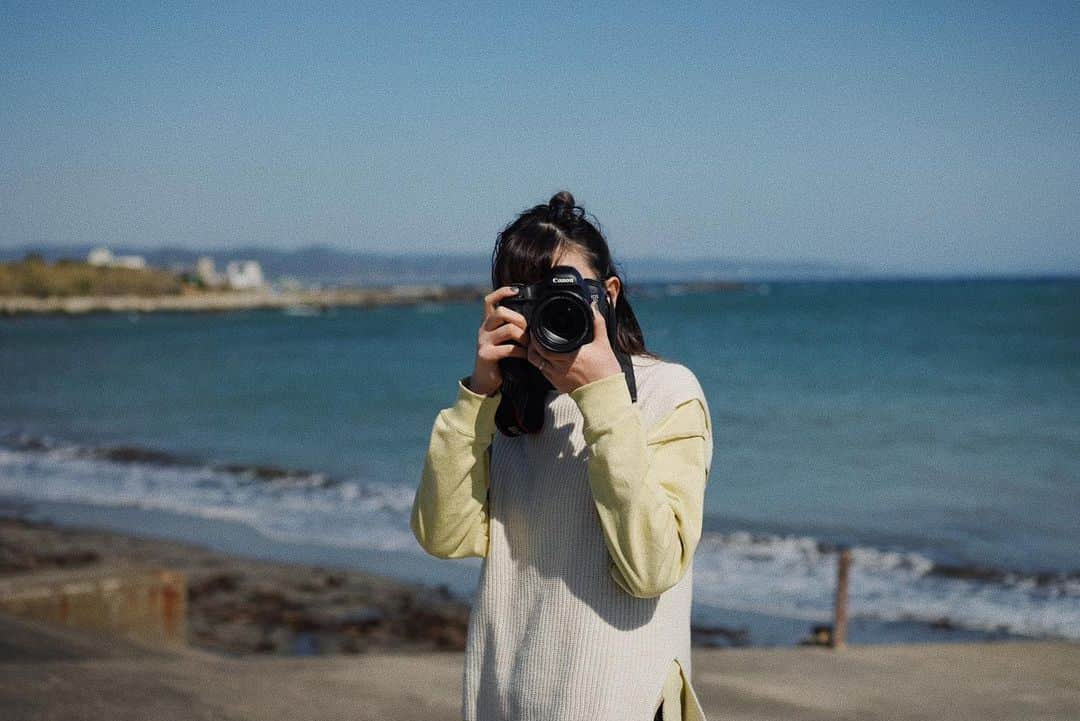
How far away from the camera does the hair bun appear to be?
1409mm

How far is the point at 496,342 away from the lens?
134cm

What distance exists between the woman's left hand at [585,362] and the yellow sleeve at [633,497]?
1 centimetres

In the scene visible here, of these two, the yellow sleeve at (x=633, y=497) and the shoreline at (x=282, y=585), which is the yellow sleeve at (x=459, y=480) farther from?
the shoreline at (x=282, y=585)

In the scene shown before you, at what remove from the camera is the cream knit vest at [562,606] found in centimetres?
130

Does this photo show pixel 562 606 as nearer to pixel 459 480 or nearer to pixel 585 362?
pixel 459 480

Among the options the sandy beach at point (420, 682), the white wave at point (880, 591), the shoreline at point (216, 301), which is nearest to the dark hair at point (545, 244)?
the sandy beach at point (420, 682)

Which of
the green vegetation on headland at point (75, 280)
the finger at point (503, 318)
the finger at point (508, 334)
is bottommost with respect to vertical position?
the green vegetation on headland at point (75, 280)

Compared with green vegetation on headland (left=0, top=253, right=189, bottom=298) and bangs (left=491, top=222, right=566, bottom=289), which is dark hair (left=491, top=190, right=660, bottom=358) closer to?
bangs (left=491, top=222, right=566, bottom=289)

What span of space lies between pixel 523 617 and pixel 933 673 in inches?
130

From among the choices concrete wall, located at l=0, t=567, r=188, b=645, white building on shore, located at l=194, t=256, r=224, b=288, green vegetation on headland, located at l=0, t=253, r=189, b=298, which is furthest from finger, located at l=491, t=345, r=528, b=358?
white building on shore, located at l=194, t=256, r=224, b=288

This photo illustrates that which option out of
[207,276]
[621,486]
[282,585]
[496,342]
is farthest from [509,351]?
[207,276]

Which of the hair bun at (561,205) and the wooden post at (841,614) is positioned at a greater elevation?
the hair bun at (561,205)

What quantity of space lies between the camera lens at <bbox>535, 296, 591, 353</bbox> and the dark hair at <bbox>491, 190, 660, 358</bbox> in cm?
10

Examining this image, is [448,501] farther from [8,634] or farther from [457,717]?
[8,634]
